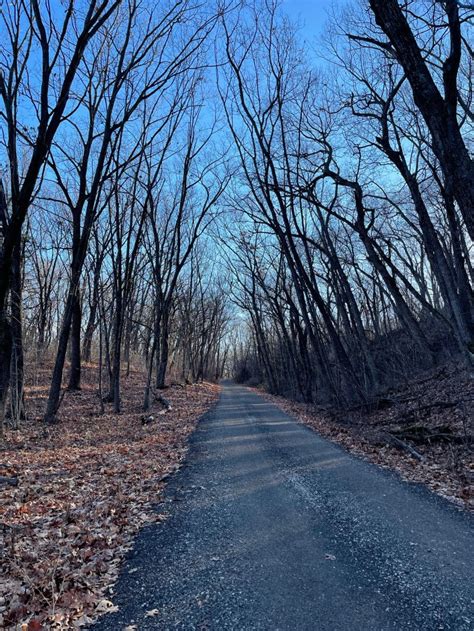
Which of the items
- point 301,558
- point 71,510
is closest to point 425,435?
point 301,558

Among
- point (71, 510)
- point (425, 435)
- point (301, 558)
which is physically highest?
point (425, 435)

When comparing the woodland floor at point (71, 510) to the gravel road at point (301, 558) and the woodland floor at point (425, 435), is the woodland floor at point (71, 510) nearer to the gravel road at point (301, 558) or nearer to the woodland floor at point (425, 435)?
the gravel road at point (301, 558)

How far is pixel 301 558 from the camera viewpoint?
3873mm

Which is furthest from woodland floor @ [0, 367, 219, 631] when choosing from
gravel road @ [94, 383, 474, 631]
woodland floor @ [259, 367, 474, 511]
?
woodland floor @ [259, 367, 474, 511]

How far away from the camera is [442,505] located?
5312 millimetres

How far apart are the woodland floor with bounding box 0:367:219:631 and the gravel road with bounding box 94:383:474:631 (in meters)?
0.29

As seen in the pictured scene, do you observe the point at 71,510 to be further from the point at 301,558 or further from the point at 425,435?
the point at 425,435

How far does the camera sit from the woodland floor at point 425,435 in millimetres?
6586

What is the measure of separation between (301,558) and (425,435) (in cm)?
602

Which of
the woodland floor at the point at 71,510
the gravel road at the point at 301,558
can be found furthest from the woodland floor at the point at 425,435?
the woodland floor at the point at 71,510

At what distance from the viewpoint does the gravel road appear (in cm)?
299

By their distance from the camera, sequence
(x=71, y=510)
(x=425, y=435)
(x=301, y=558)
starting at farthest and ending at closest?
(x=425, y=435) < (x=71, y=510) < (x=301, y=558)

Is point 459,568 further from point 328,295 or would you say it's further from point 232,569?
point 328,295

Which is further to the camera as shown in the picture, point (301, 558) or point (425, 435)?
point (425, 435)
